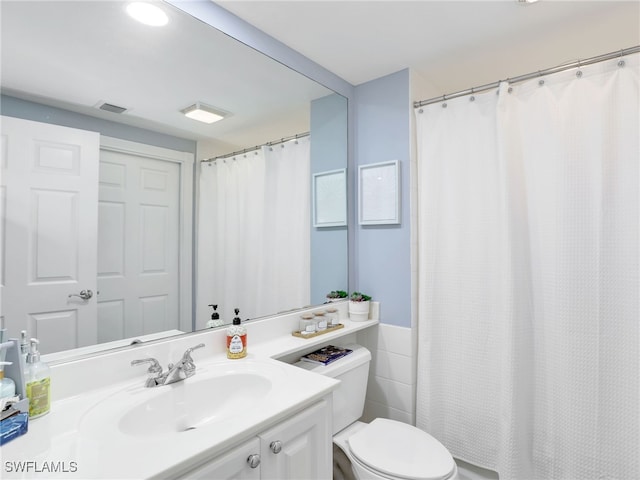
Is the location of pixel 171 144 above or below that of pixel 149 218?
above

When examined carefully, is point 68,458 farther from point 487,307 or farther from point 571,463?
point 571,463

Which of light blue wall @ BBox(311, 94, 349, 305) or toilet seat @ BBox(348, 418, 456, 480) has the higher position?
light blue wall @ BBox(311, 94, 349, 305)

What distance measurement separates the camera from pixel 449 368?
1861 millimetres

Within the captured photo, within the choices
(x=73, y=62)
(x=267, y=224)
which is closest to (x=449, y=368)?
(x=267, y=224)

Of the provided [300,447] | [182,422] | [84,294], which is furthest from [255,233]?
[300,447]

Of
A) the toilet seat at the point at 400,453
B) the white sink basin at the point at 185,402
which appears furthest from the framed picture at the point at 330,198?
the toilet seat at the point at 400,453

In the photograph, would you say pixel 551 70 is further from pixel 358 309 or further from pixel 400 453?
pixel 400 453

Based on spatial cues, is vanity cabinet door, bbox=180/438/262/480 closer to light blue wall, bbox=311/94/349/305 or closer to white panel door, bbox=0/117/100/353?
white panel door, bbox=0/117/100/353

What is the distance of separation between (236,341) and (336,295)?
0.82 meters

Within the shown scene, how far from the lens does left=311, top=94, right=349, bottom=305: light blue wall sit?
204 centimetres

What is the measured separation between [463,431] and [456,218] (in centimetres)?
112

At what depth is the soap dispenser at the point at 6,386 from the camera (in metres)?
0.86

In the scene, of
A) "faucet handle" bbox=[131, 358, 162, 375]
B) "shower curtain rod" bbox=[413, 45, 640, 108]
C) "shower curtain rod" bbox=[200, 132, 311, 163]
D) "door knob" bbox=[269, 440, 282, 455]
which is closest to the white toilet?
"door knob" bbox=[269, 440, 282, 455]

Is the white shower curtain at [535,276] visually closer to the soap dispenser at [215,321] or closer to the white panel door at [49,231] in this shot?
the soap dispenser at [215,321]
